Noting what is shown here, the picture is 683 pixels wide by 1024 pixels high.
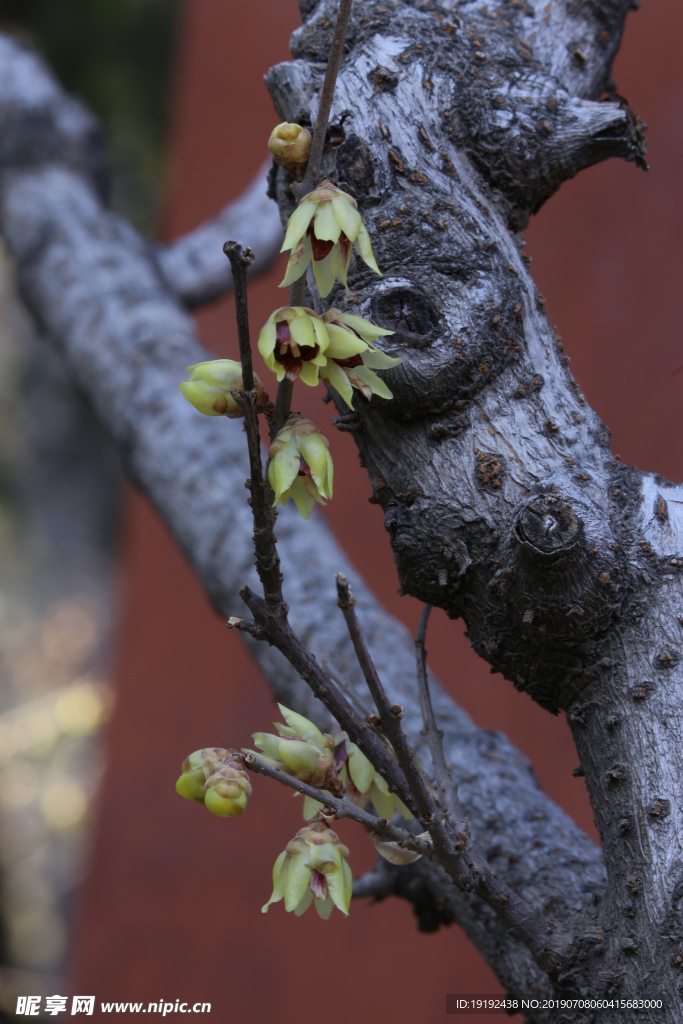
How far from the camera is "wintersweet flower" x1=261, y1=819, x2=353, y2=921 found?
22.8 inches

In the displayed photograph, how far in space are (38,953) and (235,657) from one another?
7.77 feet

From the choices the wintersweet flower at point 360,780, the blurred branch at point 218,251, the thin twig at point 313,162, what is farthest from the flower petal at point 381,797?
the blurred branch at point 218,251

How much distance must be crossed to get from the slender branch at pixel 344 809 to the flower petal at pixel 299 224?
345mm

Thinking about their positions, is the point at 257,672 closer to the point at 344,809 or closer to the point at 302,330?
the point at 344,809

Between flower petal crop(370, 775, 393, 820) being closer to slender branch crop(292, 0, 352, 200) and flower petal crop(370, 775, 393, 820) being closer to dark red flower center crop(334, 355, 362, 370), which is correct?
dark red flower center crop(334, 355, 362, 370)

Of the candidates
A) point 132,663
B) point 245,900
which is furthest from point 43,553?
point 245,900

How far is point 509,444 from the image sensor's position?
2.32 ft

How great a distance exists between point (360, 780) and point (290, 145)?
510 millimetres

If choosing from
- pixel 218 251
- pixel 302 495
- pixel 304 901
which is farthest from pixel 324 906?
pixel 218 251

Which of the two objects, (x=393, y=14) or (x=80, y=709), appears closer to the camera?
(x=393, y=14)

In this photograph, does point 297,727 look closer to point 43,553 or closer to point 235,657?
point 235,657

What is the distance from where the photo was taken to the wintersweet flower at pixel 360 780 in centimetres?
70

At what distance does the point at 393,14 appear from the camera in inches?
33.0

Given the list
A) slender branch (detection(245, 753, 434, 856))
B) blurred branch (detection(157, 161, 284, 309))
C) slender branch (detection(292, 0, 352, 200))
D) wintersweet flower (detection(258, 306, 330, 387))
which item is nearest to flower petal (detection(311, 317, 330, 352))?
wintersweet flower (detection(258, 306, 330, 387))
